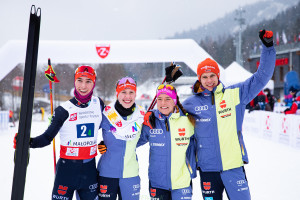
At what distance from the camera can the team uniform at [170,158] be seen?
256cm

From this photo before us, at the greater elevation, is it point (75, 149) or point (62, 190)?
point (75, 149)

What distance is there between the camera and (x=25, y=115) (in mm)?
1833

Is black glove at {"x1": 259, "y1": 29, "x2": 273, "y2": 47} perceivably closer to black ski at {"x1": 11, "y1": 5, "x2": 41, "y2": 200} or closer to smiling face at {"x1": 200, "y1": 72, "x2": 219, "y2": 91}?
smiling face at {"x1": 200, "y1": 72, "x2": 219, "y2": 91}

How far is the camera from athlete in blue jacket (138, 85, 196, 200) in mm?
2562

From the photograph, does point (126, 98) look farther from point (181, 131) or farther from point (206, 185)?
point (206, 185)

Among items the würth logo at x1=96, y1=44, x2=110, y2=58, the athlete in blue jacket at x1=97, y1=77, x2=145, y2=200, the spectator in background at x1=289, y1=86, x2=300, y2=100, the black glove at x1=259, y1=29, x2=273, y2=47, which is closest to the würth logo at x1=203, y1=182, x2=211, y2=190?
the athlete in blue jacket at x1=97, y1=77, x2=145, y2=200

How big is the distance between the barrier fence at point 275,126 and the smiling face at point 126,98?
7.09 metres

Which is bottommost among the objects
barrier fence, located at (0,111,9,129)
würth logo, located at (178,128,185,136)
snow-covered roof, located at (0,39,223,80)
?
barrier fence, located at (0,111,9,129)

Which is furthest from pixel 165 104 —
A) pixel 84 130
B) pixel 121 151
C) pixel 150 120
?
pixel 84 130

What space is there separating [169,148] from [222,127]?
0.61 metres

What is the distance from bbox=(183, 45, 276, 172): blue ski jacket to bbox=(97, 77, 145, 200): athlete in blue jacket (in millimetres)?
698

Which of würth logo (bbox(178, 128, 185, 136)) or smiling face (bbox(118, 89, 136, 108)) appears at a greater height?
smiling face (bbox(118, 89, 136, 108))

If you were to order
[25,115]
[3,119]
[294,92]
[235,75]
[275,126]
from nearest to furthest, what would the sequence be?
[25,115] < [275,126] < [294,92] < [3,119] < [235,75]

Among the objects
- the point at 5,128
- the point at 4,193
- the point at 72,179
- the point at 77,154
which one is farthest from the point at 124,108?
the point at 5,128
